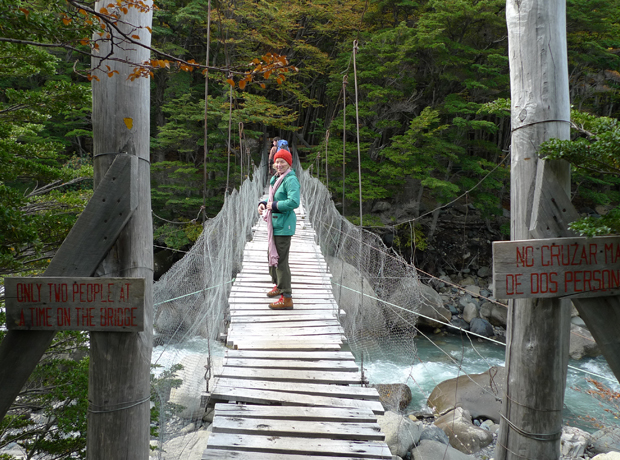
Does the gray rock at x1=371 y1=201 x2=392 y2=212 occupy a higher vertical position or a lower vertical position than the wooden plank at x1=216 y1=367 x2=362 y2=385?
higher

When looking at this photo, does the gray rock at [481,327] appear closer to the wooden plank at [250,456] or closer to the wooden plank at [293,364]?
the wooden plank at [293,364]

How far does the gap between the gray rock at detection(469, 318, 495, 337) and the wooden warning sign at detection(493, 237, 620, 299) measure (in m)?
6.00

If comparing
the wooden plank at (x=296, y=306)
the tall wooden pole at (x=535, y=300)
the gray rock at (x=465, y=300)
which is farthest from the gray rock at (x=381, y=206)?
the tall wooden pole at (x=535, y=300)

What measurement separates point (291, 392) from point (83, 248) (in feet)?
3.51

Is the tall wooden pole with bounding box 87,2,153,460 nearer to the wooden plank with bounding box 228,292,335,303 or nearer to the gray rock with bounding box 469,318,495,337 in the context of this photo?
the wooden plank with bounding box 228,292,335,303

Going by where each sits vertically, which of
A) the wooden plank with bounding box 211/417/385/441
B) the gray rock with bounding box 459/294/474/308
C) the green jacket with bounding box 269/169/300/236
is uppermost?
the green jacket with bounding box 269/169/300/236

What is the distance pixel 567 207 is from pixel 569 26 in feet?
26.7

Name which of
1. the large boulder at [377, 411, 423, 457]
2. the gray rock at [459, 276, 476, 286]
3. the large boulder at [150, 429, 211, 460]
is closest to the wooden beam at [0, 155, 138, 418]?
the large boulder at [150, 429, 211, 460]

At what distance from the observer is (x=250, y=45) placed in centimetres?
828

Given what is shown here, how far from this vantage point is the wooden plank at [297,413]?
5.00 feet

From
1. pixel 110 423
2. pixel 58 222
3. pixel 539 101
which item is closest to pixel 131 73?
pixel 58 222

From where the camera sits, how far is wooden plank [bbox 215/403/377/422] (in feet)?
5.00

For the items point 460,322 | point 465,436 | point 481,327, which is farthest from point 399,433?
point 460,322

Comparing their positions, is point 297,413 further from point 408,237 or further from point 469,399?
point 408,237
